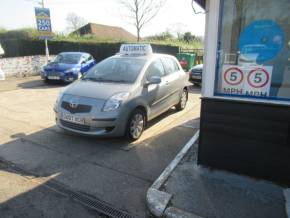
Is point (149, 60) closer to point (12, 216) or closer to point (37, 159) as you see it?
point (37, 159)

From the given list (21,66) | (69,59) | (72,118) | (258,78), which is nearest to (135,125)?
(72,118)

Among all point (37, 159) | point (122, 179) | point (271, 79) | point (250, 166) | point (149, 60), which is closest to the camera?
point (271, 79)

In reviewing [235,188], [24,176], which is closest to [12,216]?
[24,176]

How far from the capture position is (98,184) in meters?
3.37

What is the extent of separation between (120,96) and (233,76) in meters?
2.02

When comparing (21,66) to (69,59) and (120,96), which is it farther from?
(120,96)

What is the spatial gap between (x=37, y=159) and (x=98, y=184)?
1.34 meters

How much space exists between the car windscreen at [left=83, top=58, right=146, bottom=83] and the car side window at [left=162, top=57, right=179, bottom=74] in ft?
2.64

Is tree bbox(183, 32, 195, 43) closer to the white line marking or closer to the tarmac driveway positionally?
the tarmac driveway

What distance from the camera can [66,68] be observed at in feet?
36.1

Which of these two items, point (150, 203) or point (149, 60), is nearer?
point (150, 203)

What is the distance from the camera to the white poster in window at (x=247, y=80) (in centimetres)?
Answer: 299

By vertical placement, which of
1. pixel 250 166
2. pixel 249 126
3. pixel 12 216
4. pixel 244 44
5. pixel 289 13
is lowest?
pixel 12 216

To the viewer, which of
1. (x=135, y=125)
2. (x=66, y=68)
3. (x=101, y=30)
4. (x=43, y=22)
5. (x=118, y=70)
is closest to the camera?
(x=135, y=125)
